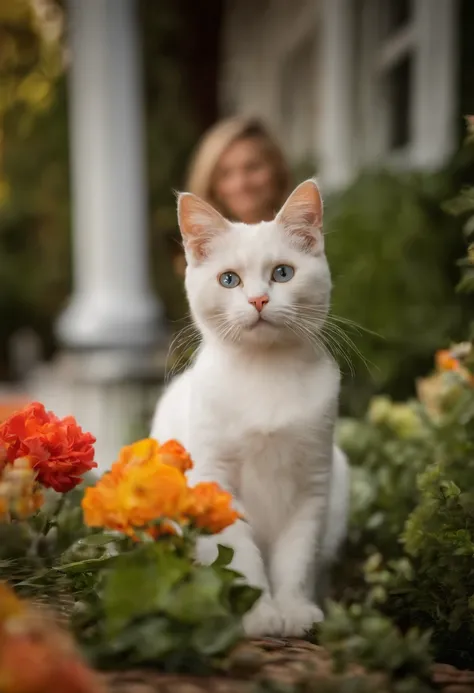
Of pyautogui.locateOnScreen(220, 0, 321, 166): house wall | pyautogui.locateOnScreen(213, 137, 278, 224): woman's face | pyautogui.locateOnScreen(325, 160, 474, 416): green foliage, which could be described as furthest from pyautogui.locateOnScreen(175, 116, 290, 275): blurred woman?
pyautogui.locateOnScreen(220, 0, 321, 166): house wall

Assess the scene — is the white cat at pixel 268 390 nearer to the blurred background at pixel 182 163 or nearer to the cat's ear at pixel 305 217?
the cat's ear at pixel 305 217

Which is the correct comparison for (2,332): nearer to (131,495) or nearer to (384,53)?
(384,53)

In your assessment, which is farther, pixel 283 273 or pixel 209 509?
pixel 283 273

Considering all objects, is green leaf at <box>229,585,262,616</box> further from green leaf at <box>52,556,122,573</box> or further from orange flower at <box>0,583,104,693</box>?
orange flower at <box>0,583,104,693</box>

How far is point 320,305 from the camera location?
4.38ft

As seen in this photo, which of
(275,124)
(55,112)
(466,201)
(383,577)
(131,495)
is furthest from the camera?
(55,112)

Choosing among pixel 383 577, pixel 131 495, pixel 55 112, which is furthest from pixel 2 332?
pixel 131 495

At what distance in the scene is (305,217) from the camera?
133 cm

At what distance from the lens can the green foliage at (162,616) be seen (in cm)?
95

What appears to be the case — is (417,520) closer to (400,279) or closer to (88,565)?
(88,565)

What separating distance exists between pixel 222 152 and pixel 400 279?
85 cm

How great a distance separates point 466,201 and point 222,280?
1.54ft

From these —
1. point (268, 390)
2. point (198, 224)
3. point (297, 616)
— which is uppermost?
point (198, 224)

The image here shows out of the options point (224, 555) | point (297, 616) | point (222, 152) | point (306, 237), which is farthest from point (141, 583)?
point (222, 152)
